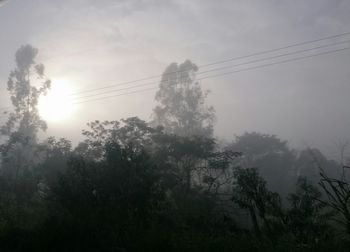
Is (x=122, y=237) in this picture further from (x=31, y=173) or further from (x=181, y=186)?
(x=31, y=173)

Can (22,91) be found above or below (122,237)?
above

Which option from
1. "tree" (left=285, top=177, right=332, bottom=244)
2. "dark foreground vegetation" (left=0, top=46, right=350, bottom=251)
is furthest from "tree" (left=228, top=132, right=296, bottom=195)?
"tree" (left=285, top=177, right=332, bottom=244)

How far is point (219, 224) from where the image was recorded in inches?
527

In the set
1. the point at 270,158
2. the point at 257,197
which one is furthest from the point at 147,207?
the point at 270,158

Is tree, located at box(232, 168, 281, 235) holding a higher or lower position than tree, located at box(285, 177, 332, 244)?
higher

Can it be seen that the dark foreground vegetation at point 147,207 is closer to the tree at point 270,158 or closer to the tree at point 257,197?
the tree at point 257,197

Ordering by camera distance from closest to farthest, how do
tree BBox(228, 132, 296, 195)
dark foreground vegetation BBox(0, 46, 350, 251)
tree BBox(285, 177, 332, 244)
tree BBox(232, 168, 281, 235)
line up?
dark foreground vegetation BBox(0, 46, 350, 251)
tree BBox(285, 177, 332, 244)
tree BBox(232, 168, 281, 235)
tree BBox(228, 132, 296, 195)

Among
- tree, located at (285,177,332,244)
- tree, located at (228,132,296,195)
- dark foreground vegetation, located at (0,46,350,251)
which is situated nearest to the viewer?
dark foreground vegetation, located at (0,46,350,251)

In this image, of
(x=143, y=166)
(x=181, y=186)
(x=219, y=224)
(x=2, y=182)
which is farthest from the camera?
(x=2, y=182)

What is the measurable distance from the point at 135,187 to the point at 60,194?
3153 mm

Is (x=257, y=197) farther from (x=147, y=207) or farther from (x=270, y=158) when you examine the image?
(x=270, y=158)

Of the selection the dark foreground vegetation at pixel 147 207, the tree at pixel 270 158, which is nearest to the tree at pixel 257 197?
the dark foreground vegetation at pixel 147 207

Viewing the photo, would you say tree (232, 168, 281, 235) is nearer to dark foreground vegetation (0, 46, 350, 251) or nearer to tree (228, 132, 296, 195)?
dark foreground vegetation (0, 46, 350, 251)

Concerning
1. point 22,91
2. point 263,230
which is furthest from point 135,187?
point 22,91
